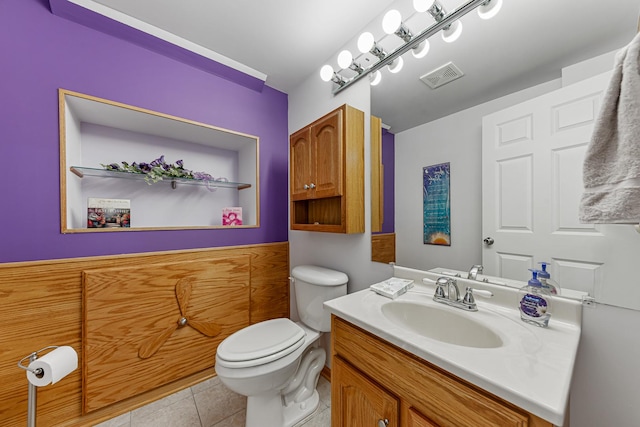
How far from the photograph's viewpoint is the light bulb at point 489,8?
0.86 metres

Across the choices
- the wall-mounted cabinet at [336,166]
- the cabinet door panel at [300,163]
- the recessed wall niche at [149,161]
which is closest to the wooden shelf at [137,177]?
the recessed wall niche at [149,161]

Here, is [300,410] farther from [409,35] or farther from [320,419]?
[409,35]

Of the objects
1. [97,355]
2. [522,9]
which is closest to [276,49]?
[522,9]

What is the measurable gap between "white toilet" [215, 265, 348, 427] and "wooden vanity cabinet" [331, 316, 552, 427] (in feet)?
1.07

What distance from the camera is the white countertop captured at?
459 millimetres

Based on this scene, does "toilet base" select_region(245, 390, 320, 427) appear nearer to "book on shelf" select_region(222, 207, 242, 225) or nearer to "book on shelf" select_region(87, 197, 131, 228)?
"book on shelf" select_region(222, 207, 242, 225)

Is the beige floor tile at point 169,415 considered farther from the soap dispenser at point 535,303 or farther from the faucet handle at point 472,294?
the soap dispenser at point 535,303

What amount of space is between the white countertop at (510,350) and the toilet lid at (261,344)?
16.4 inches

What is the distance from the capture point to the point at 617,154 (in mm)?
543

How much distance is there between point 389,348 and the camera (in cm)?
71

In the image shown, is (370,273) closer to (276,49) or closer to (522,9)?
(522,9)

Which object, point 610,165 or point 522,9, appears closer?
point 610,165

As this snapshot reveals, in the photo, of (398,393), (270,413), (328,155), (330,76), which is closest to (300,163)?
(328,155)

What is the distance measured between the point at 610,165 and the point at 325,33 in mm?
1449
